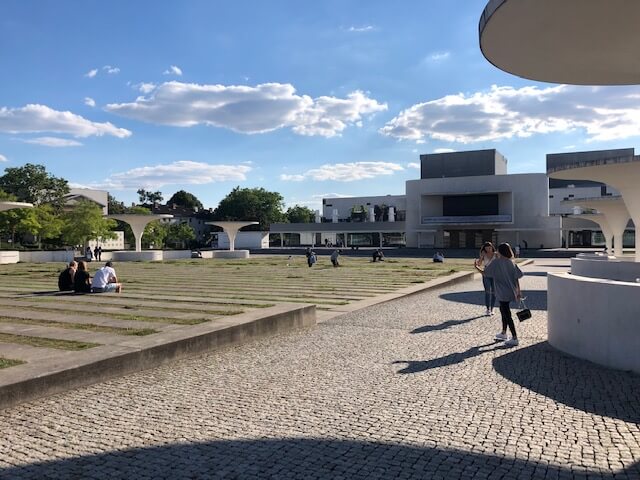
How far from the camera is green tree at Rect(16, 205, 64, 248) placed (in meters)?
58.8

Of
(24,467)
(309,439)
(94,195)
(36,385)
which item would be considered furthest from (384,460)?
(94,195)

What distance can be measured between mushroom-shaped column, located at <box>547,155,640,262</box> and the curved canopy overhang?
10097 millimetres

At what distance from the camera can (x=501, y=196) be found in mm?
75500

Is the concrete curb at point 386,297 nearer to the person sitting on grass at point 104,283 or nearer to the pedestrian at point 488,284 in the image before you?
the pedestrian at point 488,284

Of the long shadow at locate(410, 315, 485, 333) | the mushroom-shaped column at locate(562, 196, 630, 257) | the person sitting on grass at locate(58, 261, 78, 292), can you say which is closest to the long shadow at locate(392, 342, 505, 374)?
the long shadow at locate(410, 315, 485, 333)

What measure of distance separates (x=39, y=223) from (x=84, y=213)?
19.9ft

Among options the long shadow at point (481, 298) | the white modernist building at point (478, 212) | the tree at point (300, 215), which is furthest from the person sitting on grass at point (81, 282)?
the tree at point (300, 215)

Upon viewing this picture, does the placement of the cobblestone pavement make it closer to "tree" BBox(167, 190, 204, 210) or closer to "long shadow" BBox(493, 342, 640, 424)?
"long shadow" BBox(493, 342, 640, 424)

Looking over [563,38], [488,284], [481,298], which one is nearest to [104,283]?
[488,284]

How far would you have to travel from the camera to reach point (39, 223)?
60.7 m

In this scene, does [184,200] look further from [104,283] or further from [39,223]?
[104,283]

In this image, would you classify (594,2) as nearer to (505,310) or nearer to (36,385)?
(505,310)

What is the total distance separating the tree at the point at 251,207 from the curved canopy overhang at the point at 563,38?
345 feet

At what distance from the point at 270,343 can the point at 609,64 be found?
737cm
